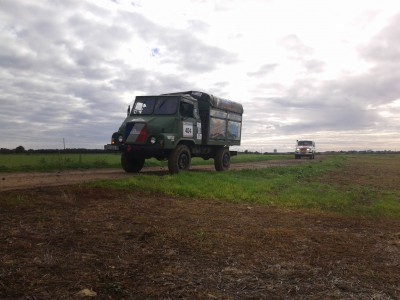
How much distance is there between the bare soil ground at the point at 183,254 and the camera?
358 centimetres

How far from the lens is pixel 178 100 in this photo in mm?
14164

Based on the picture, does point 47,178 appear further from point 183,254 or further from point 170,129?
point 183,254

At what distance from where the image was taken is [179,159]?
1434cm

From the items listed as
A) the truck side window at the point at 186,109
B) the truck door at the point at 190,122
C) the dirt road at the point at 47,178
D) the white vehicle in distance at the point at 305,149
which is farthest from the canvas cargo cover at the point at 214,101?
the white vehicle in distance at the point at 305,149

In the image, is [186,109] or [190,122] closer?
[186,109]

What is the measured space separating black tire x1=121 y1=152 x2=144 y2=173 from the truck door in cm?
231

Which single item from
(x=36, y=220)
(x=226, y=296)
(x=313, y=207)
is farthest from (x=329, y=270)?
(x=313, y=207)

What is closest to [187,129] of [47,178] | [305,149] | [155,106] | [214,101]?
[155,106]

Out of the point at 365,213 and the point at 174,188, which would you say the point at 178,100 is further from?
the point at 365,213

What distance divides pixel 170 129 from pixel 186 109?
4.25ft

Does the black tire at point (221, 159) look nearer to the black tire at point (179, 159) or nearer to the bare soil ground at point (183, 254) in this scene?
the black tire at point (179, 159)

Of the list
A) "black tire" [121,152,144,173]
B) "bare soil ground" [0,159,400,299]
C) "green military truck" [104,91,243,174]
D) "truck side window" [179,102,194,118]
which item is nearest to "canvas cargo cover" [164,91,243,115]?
"green military truck" [104,91,243,174]

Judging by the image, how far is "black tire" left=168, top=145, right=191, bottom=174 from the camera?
13.7m

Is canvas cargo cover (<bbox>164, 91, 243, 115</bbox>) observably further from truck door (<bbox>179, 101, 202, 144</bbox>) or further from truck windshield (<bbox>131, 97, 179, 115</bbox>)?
truck windshield (<bbox>131, 97, 179, 115</bbox>)
